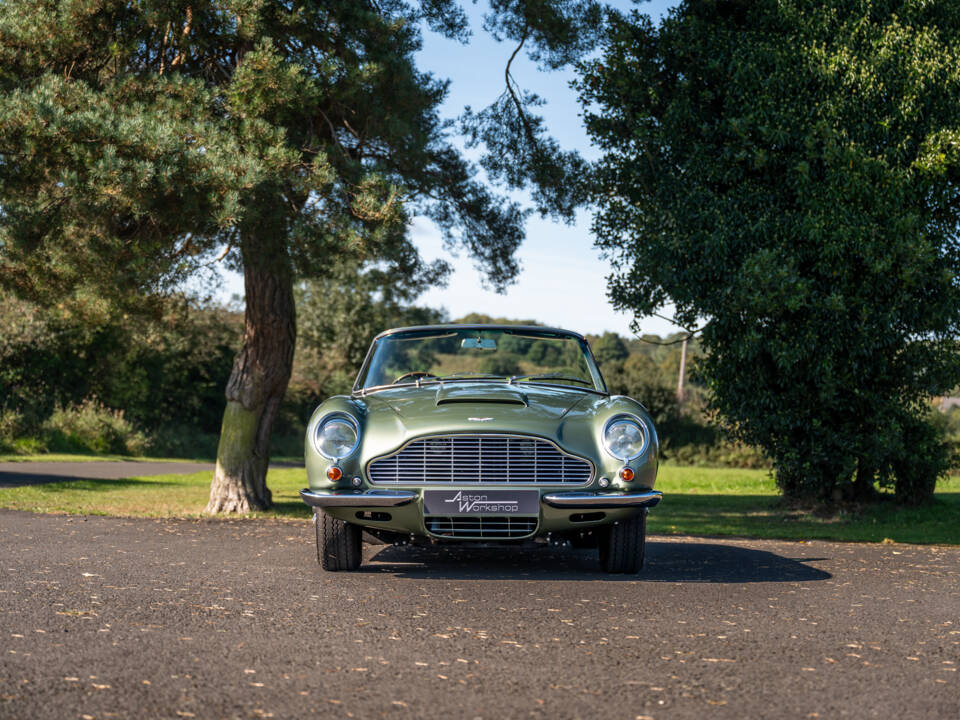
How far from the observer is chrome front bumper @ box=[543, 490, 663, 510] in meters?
6.01

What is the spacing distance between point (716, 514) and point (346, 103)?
7630 mm

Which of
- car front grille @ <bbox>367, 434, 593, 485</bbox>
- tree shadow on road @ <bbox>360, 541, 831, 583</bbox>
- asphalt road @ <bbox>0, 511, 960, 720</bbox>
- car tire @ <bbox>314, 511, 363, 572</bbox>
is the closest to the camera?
asphalt road @ <bbox>0, 511, 960, 720</bbox>

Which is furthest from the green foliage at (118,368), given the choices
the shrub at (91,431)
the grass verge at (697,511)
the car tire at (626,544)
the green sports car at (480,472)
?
the car tire at (626,544)

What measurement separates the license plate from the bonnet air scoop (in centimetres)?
68

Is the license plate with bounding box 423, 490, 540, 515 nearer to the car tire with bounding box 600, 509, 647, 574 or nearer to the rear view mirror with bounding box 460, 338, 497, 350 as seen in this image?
the car tire with bounding box 600, 509, 647, 574

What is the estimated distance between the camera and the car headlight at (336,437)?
20.5ft

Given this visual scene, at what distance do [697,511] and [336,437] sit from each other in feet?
31.4

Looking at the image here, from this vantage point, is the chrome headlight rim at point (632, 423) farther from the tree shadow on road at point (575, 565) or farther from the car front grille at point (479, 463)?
the tree shadow on road at point (575, 565)

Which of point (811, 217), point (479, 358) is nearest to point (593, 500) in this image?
point (479, 358)

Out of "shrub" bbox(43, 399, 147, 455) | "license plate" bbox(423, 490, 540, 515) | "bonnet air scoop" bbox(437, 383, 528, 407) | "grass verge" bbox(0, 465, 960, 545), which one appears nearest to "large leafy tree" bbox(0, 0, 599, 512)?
"grass verge" bbox(0, 465, 960, 545)

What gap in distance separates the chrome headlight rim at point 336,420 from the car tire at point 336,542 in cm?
44

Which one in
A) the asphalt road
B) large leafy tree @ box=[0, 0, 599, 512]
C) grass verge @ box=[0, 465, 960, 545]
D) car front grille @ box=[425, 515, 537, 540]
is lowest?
grass verge @ box=[0, 465, 960, 545]

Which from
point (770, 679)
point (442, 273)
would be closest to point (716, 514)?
point (442, 273)

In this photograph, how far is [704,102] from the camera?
13297 millimetres
